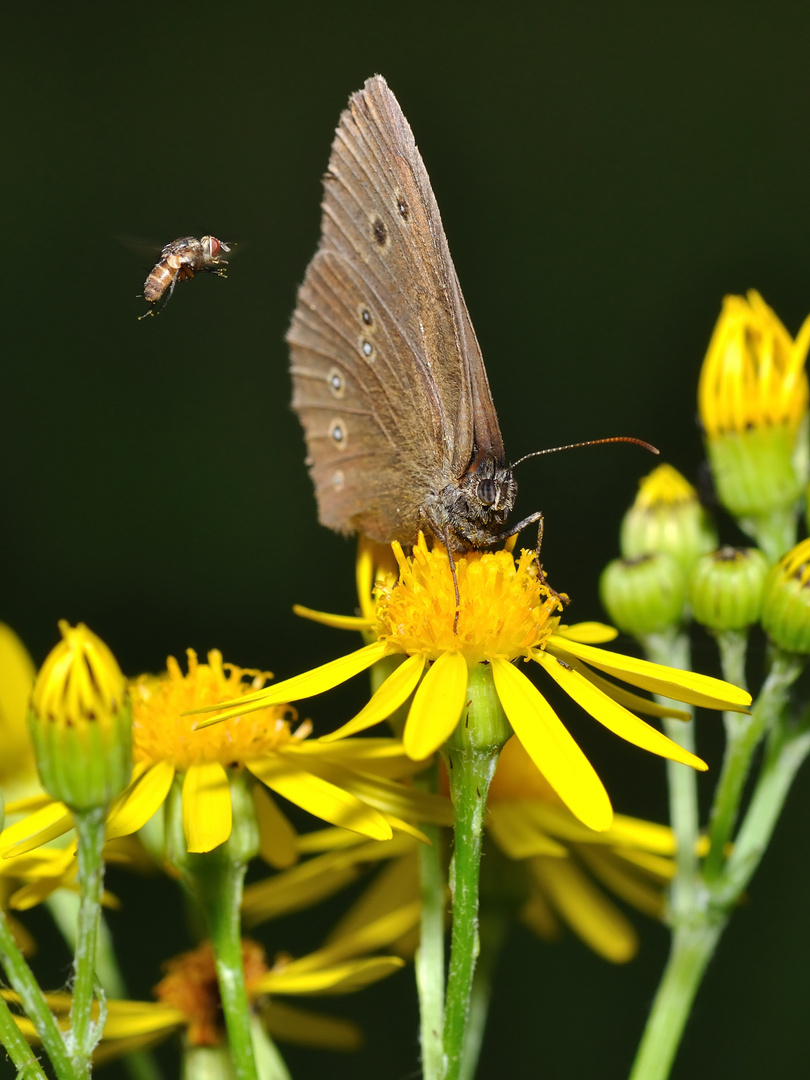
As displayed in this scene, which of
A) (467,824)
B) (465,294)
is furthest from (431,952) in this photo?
(465,294)

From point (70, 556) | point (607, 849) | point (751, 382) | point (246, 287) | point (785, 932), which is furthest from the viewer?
point (246, 287)

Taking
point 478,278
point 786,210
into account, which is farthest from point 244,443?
point 786,210

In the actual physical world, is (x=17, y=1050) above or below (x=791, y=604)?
below

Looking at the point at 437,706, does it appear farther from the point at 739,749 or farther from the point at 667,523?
the point at 667,523

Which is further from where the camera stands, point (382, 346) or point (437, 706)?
point (382, 346)

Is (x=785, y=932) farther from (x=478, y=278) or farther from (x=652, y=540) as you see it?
(x=478, y=278)
